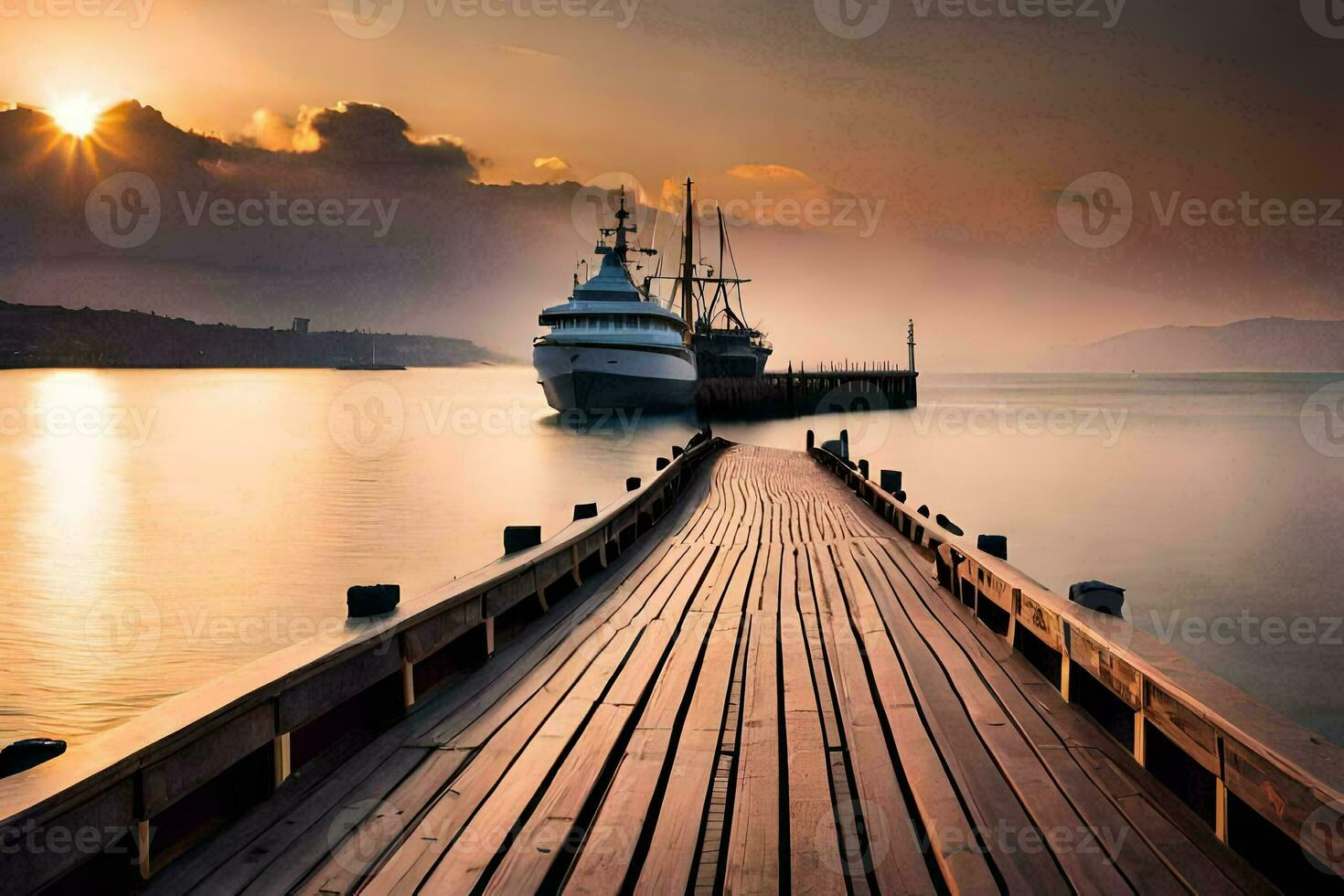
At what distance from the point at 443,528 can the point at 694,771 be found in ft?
68.9

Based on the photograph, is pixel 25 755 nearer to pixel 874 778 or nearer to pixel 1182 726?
pixel 874 778

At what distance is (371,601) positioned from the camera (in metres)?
3.81

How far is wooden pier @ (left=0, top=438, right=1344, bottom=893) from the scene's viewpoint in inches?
102

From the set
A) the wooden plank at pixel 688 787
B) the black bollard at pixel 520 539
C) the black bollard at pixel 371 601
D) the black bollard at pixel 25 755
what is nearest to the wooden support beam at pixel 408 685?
the black bollard at pixel 371 601

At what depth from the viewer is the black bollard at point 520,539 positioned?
6.03 m

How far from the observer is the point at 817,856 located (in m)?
2.89

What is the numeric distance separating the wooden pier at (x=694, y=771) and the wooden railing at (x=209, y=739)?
10 mm

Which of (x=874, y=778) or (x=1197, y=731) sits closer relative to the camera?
(x=1197, y=731)

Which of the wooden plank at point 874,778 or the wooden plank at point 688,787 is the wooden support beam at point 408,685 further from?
the wooden plank at point 874,778

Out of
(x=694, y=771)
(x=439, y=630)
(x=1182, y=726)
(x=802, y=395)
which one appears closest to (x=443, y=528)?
(x=439, y=630)

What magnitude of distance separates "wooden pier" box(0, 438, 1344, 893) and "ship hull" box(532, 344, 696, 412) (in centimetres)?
5055

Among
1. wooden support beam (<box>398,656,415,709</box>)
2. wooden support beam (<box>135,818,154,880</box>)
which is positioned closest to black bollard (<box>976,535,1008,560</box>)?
wooden support beam (<box>398,656,415,709</box>)

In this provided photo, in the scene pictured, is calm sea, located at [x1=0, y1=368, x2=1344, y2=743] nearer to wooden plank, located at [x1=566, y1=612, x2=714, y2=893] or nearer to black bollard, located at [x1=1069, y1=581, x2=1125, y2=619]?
black bollard, located at [x1=1069, y1=581, x2=1125, y2=619]

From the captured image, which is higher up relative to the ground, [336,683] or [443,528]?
[336,683]
